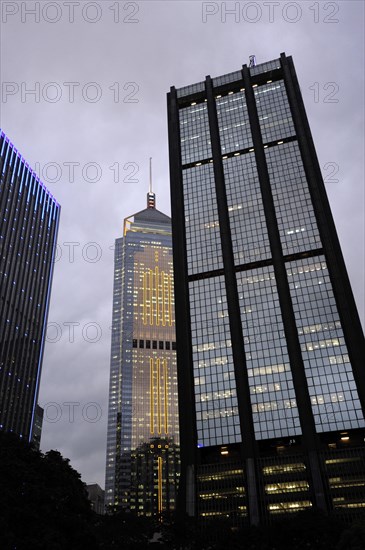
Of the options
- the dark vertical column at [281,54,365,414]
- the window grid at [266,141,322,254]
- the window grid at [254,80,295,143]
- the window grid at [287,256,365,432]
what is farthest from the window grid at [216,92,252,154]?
the window grid at [287,256,365,432]

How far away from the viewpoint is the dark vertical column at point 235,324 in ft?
335

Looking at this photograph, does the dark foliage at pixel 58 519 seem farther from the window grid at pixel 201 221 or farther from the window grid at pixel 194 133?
the window grid at pixel 194 133

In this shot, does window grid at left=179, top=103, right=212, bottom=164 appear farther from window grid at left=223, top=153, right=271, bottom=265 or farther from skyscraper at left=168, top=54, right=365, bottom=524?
window grid at left=223, top=153, right=271, bottom=265

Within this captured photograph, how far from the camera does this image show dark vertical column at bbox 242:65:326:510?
10031 cm

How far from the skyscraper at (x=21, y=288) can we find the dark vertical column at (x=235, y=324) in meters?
78.2

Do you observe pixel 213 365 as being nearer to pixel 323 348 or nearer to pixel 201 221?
pixel 323 348

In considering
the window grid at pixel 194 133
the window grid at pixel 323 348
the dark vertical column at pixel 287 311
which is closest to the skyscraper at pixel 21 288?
the window grid at pixel 194 133

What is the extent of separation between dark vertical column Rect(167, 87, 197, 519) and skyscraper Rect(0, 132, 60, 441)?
64.1 metres

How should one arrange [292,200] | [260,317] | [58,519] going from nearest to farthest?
1. [58,519]
2. [260,317]
3. [292,200]

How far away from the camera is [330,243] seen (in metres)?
123

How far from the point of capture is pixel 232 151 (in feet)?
A: 483

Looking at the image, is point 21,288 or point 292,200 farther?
point 21,288

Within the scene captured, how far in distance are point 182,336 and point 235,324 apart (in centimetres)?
1484

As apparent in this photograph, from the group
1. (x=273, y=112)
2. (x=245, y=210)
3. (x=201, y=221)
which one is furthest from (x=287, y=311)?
(x=273, y=112)
